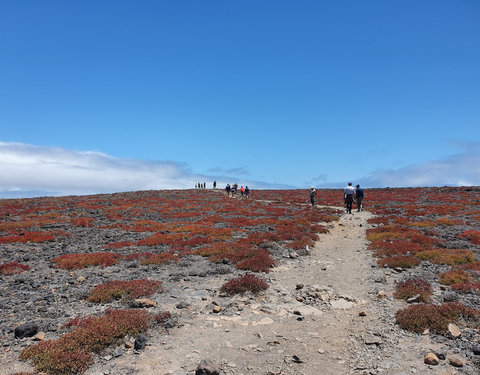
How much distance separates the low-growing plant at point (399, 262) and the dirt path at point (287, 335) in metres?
2.06

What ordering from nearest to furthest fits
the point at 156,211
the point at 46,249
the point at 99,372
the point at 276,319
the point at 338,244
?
the point at 99,372, the point at 276,319, the point at 46,249, the point at 338,244, the point at 156,211

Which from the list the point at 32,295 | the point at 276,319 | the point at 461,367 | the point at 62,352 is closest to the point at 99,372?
the point at 62,352

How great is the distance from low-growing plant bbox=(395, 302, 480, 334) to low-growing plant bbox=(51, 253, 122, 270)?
14.3 meters

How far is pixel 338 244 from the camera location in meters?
22.0

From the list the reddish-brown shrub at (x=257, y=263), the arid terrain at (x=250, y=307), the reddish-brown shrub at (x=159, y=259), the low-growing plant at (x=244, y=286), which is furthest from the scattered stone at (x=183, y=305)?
the reddish-brown shrub at (x=159, y=259)

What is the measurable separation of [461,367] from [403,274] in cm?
760

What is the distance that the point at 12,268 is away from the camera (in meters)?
15.0

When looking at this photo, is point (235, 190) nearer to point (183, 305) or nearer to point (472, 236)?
point (472, 236)

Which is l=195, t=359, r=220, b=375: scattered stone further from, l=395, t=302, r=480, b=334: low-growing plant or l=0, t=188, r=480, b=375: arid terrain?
l=395, t=302, r=480, b=334: low-growing plant

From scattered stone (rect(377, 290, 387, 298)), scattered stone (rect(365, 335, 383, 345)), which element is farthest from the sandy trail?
scattered stone (rect(365, 335, 383, 345))

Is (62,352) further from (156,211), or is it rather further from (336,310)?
(156,211)

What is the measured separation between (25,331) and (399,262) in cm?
1582

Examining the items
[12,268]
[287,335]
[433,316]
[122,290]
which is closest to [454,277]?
[433,316]

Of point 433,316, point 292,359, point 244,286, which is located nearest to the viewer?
point 292,359
